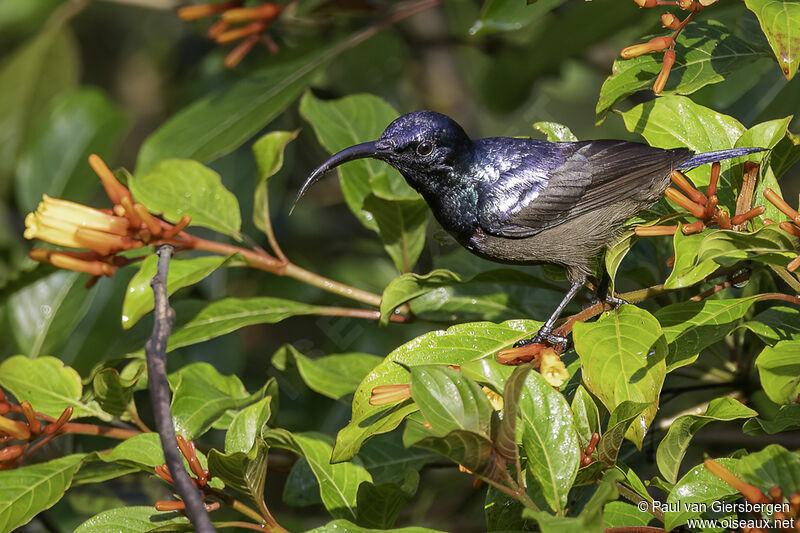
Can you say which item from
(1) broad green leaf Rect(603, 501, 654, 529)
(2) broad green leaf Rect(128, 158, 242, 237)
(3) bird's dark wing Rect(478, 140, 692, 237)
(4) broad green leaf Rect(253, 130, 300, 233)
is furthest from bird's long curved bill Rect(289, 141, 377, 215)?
(1) broad green leaf Rect(603, 501, 654, 529)

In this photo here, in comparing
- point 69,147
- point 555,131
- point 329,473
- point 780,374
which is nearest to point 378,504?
point 329,473

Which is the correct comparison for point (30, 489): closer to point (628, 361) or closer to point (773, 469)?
point (628, 361)

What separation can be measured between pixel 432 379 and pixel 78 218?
1188mm

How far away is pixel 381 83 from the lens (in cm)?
456

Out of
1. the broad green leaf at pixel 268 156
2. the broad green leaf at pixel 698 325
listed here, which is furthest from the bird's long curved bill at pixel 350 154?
the broad green leaf at pixel 698 325

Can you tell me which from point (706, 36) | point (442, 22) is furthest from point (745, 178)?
point (442, 22)

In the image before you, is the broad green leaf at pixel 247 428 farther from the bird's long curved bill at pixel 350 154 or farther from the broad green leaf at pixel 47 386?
the bird's long curved bill at pixel 350 154

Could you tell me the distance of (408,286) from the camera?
2180 millimetres

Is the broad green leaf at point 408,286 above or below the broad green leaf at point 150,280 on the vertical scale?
below

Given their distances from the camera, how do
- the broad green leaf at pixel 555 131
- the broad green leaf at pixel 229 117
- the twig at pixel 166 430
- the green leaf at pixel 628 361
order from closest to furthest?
1. the twig at pixel 166 430
2. the green leaf at pixel 628 361
3. the broad green leaf at pixel 555 131
4. the broad green leaf at pixel 229 117

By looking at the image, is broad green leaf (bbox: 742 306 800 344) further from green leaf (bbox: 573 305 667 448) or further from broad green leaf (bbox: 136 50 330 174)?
broad green leaf (bbox: 136 50 330 174)

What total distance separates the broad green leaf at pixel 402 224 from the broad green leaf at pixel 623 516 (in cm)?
112

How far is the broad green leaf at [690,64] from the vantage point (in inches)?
78.0

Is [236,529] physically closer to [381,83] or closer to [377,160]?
[377,160]
